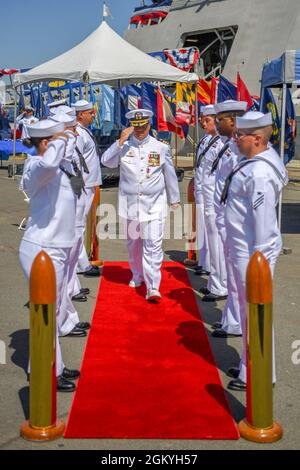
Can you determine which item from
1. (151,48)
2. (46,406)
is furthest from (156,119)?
(151,48)

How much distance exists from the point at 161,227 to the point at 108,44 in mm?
9203

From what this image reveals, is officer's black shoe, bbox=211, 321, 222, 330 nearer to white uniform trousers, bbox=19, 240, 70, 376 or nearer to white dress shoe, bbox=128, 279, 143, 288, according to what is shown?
white dress shoe, bbox=128, 279, 143, 288

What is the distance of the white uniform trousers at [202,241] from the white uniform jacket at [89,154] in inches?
54.1

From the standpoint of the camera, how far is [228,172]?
6594 mm

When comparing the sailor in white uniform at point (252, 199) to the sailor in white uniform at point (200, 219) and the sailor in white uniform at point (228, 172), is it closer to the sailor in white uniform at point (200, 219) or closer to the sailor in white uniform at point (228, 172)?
the sailor in white uniform at point (228, 172)

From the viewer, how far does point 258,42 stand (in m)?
32.4

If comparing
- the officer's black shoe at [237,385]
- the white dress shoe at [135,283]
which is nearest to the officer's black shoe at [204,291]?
the white dress shoe at [135,283]

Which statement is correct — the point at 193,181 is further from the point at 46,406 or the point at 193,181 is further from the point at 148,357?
the point at 46,406

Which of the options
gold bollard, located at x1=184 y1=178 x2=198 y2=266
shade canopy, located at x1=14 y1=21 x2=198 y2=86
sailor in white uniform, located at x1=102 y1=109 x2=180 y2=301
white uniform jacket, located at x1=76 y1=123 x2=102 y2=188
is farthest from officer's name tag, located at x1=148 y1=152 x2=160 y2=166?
shade canopy, located at x1=14 y1=21 x2=198 y2=86

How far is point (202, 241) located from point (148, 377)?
3805 mm

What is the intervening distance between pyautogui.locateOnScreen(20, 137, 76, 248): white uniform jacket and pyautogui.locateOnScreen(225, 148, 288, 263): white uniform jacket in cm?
122

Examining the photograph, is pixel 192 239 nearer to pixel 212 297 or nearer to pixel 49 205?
pixel 212 297

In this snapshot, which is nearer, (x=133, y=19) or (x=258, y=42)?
(x=258, y=42)

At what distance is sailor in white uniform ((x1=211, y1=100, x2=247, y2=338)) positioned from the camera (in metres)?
5.83
